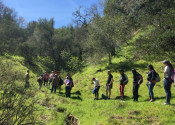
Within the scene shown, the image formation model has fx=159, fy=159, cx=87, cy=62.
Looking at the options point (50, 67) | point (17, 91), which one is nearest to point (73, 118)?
point (17, 91)

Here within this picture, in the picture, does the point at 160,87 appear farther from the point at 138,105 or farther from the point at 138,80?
the point at 138,105

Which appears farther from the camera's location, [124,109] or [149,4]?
[149,4]

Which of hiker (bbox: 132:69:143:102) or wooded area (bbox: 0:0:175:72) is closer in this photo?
hiker (bbox: 132:69:143:102)

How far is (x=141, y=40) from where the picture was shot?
21.1 metres

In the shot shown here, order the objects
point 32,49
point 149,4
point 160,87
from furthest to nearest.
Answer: point 32,49 < point 149,4 < point 160,87

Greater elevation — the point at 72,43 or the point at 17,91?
the point at 72,43

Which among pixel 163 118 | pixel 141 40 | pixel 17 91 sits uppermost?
pixel 141 40

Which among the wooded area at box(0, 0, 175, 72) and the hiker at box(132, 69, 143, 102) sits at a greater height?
the wooded area at box(0, 0, 175, 72)

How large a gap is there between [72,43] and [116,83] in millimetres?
38888

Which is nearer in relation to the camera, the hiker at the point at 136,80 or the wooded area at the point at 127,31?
the hiker at the point at 136,80

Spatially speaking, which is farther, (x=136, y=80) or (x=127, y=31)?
(x=127, y=31)

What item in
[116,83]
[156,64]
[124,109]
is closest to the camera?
[124,109]

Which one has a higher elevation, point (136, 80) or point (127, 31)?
point (127, 31)

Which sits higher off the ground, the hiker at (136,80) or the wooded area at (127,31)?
the wooded area at (127,31)
